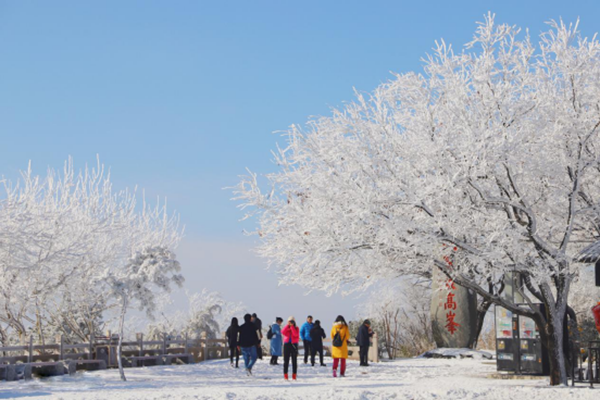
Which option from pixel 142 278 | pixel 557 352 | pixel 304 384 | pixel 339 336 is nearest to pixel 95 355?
pixel 142 278

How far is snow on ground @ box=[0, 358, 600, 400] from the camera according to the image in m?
15.7

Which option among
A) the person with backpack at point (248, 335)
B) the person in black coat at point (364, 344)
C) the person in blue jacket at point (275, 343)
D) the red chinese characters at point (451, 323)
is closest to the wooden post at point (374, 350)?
the person in black coat at point (364, 344)

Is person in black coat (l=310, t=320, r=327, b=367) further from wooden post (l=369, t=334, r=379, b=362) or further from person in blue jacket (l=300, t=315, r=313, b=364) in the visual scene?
wooden post (l=369, t=334, r=379, b=362)

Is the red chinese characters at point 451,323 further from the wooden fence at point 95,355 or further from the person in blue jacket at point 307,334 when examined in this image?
the wooden fence at point 95,355

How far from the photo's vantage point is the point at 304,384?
1858 centimetres

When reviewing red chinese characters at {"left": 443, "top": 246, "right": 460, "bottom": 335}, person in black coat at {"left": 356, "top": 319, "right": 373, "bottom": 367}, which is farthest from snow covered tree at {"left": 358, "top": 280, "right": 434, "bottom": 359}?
person in black coat at {"left": 356, "top": 319, "right": 373, "bottom": 367}

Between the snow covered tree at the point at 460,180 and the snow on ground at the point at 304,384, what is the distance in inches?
96.9

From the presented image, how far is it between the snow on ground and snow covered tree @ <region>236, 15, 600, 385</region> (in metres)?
2.46

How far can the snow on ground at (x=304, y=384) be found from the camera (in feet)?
51.4

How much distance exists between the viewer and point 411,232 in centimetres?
1730

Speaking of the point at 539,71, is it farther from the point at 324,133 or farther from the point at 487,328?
the point at 487,328

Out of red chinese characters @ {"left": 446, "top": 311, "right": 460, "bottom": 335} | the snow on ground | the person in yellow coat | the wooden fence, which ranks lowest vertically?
the snow on ground

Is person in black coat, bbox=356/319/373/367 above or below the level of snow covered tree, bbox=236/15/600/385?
below

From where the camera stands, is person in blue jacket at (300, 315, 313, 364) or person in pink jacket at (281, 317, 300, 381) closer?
person in pink jacket at (281, 317, 300, 381)
